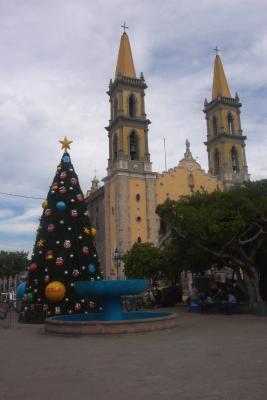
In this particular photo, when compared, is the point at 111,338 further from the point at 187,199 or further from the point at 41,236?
the point at 187,199

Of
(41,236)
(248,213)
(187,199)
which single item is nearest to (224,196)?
(248,213)

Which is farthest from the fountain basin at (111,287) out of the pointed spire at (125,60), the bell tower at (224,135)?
the pointed spire at (125,60)

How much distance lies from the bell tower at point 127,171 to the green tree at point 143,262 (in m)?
8.57

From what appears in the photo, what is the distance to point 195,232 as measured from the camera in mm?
18531

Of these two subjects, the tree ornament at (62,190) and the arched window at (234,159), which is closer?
the tree ornament at (62,190)

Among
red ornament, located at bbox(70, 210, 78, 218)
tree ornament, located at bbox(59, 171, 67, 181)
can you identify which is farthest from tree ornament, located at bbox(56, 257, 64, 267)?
tree ornament, located at bbox(59, 171, 67, 181)

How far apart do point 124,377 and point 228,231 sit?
12360 mm

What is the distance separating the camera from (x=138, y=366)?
715 centimetres

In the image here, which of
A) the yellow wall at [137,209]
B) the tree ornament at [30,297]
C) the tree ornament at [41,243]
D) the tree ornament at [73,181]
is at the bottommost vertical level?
the tree ornament at [30,297]

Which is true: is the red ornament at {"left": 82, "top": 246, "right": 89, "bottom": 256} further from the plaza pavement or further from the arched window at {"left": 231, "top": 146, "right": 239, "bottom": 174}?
the arched window at {"left": 231, "top": 146, "right": 239, "bottom": 174}

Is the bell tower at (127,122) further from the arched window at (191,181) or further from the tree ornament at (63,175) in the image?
the tree ornament at (63,175)

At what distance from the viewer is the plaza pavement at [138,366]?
549cm

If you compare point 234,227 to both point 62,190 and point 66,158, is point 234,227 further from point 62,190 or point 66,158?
point 66,158

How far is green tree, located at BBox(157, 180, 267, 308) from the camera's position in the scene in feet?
59.6
